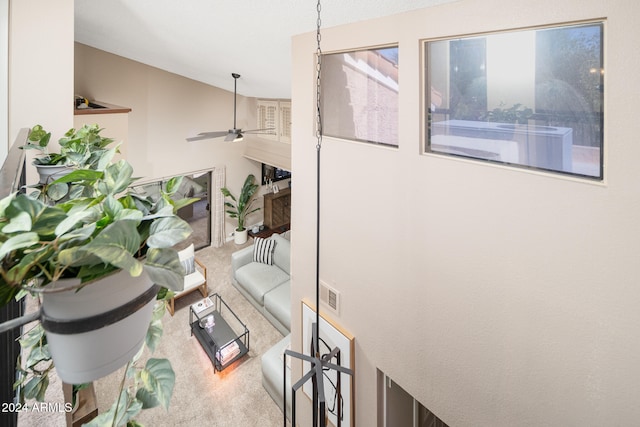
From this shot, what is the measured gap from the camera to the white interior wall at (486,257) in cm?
141

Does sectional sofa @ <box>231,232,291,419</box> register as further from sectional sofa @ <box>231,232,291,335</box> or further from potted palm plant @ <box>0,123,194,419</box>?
potted palm plant @ <box>0,123,194,419</box>

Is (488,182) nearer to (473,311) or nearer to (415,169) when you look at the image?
(415,169)

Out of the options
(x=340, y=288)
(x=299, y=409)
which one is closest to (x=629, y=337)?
(x=340, y=288)

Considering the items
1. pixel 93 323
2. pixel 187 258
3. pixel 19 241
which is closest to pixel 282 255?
pixel 187 258

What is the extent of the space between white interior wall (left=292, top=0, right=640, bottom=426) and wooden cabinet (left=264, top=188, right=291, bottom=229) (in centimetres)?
604

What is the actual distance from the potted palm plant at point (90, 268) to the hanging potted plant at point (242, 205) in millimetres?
7420

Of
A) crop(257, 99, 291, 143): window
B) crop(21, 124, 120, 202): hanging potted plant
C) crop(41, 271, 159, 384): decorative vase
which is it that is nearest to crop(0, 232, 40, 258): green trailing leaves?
crop(41, 271, 159, 384): decorative vase

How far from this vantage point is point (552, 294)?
1620 millimetres

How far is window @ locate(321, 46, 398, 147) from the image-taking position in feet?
7.38

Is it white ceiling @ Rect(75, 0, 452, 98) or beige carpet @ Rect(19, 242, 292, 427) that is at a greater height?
white ceiling @ Rect(75, 0, 452, 98)

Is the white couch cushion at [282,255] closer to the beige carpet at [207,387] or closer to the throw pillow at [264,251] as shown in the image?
the throw pillow at [264,251]

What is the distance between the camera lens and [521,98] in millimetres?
1666

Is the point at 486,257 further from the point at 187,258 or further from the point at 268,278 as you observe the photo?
the point at 187,258

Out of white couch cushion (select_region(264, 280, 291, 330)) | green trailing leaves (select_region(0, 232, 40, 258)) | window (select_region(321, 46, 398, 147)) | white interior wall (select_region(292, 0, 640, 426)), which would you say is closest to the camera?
green trailing leaves (select_region(0, 232, 40, 258))
